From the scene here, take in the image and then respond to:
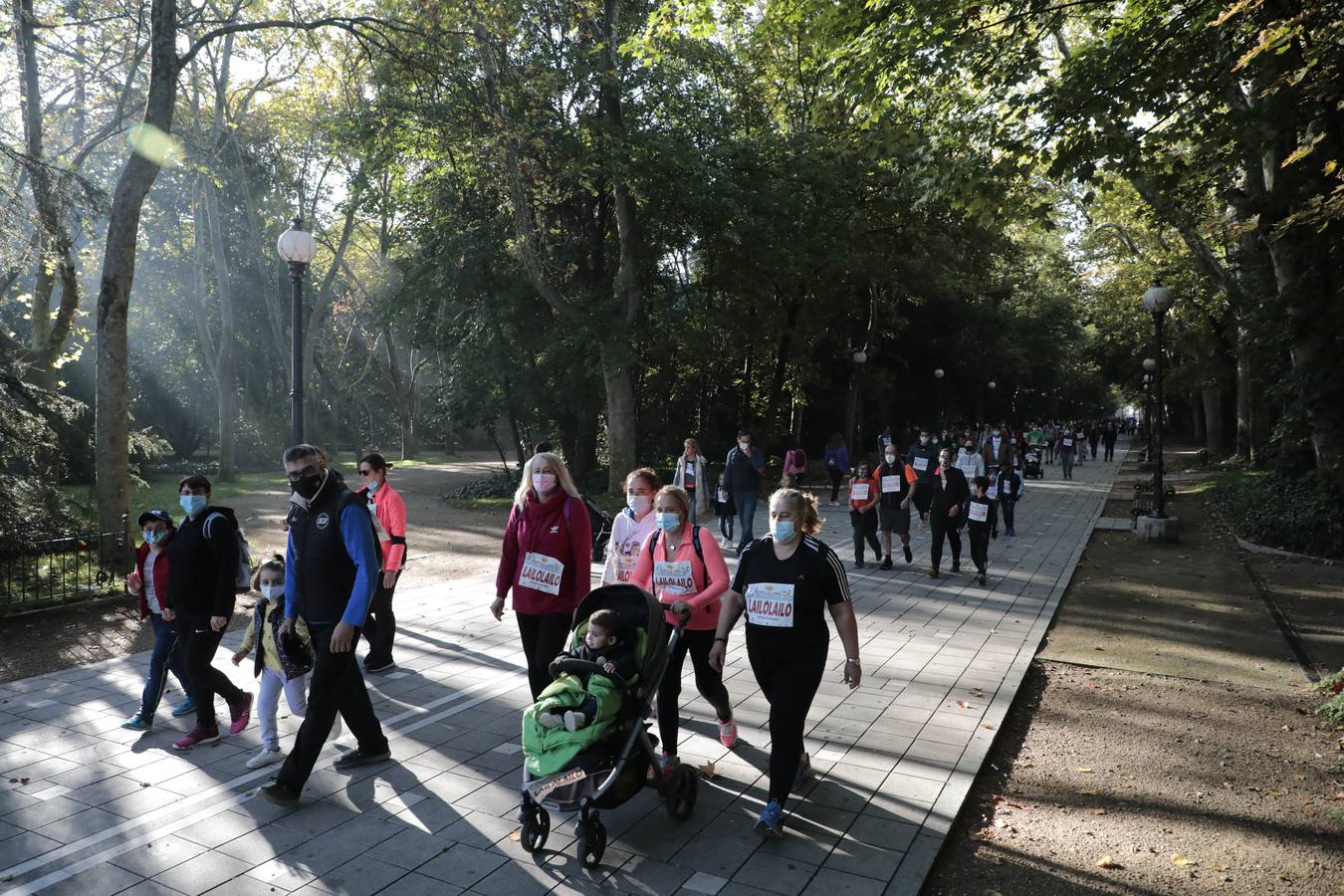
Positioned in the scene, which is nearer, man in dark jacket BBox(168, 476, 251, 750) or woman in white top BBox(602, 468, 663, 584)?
man in dark jacket BBox(168, 476, 251, 750)

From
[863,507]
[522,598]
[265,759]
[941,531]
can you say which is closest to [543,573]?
[522,598]

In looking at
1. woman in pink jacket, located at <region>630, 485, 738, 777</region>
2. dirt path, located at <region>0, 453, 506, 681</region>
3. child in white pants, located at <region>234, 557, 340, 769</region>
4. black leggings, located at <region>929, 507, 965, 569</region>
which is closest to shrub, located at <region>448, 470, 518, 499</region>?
dirt path, located at <region>0, 453, 506, 681</region>

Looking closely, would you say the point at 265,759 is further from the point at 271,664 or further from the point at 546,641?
the point at 546,641

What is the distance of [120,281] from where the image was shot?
1247cm

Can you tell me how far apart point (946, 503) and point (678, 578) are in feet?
24.5

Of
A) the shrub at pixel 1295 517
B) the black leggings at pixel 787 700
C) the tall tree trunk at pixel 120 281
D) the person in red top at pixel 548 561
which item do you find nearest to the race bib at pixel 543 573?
the person in red top at pixel 548 561

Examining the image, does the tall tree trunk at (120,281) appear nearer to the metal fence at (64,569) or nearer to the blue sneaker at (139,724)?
the metal fence at (64,569)

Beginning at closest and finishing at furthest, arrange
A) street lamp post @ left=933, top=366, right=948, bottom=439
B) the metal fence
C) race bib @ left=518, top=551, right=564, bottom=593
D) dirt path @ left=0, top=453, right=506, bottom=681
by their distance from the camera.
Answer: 1. race bib @ left=518, top=551, right=564, bottom=593
2. dirt path @ left=0, top=453, right=506, bottom=681
3. the metal fence
4. street lamp post @ left=933, top=366, right=948, bottom=439

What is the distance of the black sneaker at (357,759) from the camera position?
18.3ft

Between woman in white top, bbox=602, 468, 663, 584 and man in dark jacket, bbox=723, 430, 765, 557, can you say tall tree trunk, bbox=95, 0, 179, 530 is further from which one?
woman in white top, bbox=602, 468, 663, 584

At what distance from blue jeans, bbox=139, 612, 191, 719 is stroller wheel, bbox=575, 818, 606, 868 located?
11.3 feet

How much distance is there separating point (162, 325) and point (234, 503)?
20.9m

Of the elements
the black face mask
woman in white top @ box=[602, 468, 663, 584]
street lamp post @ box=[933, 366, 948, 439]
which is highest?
street lamp post @ box=[933, 366, 948, 439]

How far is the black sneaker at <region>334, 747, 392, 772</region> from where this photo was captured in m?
5.59
